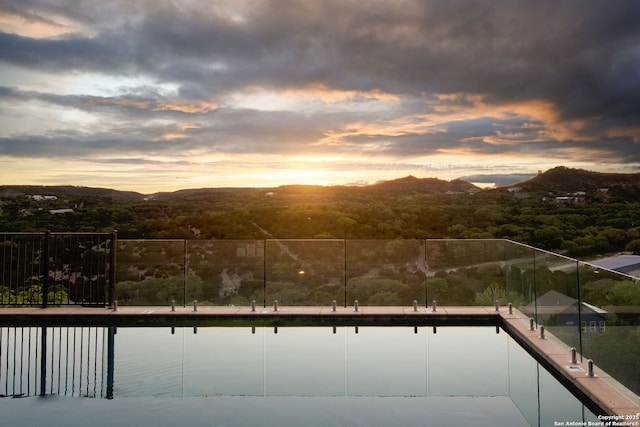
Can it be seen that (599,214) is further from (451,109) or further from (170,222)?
(170,222)

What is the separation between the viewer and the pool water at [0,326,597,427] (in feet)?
15.5

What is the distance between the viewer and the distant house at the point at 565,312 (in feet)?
17.1

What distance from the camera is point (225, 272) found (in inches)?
376

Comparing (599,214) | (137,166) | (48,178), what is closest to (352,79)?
(137,166)

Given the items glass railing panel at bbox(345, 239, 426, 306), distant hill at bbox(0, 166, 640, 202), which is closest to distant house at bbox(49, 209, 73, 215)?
distant hill at bbox(0, 166, 640, 202)

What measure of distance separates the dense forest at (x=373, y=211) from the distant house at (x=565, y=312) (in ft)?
59.3

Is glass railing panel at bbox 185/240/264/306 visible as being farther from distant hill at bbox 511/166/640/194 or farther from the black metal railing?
distant hill at bbox 511/166/640/194

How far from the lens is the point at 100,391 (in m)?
5.44

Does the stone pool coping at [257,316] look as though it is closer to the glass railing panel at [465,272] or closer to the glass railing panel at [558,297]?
the glass railing panel at [465,272]

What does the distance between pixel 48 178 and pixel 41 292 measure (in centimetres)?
2201

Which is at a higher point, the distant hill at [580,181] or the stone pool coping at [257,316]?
the distant hill at [580,181]

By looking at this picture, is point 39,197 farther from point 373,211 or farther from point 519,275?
point 519,275

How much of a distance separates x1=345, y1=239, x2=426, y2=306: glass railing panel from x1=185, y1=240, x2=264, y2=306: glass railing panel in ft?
5.03

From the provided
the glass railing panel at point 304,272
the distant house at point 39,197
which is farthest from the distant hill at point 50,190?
the glass railing panel at point 304,272
